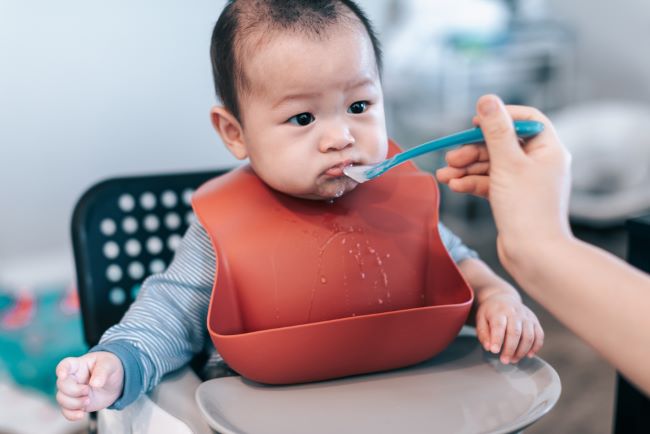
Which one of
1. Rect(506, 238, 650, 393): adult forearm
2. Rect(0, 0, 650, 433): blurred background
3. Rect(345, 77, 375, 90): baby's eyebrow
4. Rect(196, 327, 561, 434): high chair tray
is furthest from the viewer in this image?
Rect(0, 0, 650, 433): blurred background

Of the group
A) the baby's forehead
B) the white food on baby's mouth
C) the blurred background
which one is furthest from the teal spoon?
the blurred background

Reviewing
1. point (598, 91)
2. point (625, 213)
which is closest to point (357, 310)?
point (625, 213)

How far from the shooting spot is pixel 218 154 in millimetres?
1577

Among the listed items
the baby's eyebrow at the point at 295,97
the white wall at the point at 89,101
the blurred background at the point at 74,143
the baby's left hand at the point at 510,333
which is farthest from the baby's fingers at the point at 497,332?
the white wall at the point at 89,101

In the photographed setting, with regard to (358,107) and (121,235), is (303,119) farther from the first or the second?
(121,235)

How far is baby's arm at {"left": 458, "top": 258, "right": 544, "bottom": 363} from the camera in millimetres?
651

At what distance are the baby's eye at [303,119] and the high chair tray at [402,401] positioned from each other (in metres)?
0.26

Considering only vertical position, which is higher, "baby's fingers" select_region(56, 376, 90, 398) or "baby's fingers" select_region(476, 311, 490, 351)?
"baby's fingers" select_region(56, 376, 90, 398)

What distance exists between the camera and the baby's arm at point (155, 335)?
598 millimetres

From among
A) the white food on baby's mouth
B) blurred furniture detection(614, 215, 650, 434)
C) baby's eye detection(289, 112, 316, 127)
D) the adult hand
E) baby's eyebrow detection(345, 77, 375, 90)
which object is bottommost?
blurred furniture detection(614, 215, 650, 434)

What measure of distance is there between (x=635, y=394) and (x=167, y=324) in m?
0.52

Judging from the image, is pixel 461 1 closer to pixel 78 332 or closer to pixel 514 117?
pixel 78 332

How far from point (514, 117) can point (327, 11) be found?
24 centimetres

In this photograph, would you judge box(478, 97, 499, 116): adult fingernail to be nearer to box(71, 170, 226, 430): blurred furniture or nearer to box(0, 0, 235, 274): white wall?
box(71, 170, 226, 430): blurred furniture
